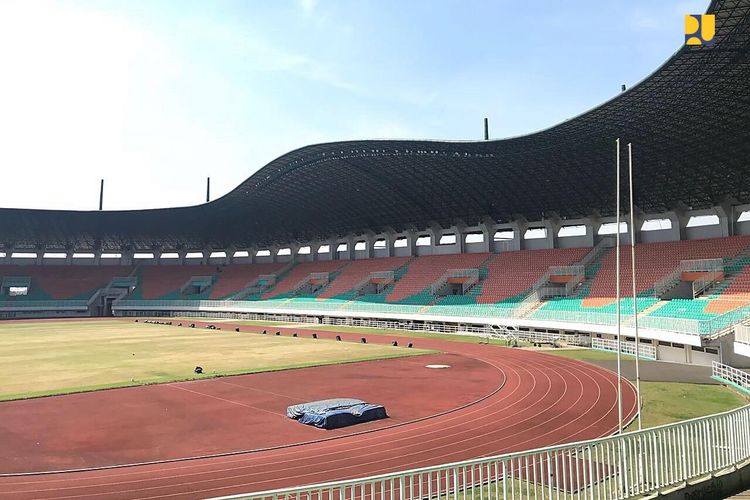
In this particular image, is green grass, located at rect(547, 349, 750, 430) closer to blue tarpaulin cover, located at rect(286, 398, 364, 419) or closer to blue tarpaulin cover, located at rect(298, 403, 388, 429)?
blue tarpaulin cover, located at rect(298, 403, 388, 429)

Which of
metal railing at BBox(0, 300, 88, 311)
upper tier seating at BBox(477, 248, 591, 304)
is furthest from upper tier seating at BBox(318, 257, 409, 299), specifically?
metal railing at BBox(0, 300, 88, 311)

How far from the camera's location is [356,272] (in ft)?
261

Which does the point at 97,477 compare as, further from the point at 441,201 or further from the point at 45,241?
the point at 45,241

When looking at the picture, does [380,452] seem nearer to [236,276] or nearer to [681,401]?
[681,401]

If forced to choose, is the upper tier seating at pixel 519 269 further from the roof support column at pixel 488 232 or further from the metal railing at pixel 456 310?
the roof support column at pixel 488 232

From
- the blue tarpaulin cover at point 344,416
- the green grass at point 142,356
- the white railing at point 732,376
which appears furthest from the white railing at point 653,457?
the green grass at point 142,356

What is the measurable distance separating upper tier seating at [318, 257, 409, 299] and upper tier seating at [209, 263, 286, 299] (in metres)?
18.9

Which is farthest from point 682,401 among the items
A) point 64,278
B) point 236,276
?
point 64,278

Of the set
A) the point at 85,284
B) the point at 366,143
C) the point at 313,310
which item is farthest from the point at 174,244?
the point at 366,143

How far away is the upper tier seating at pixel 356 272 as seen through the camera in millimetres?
75562

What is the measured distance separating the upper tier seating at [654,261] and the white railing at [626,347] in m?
6.72

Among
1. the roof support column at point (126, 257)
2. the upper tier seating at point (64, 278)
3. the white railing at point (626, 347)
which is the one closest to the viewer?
the white railing at point (626, 347)

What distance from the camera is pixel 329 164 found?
61.0 metres

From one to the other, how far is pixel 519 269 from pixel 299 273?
4158 cm
